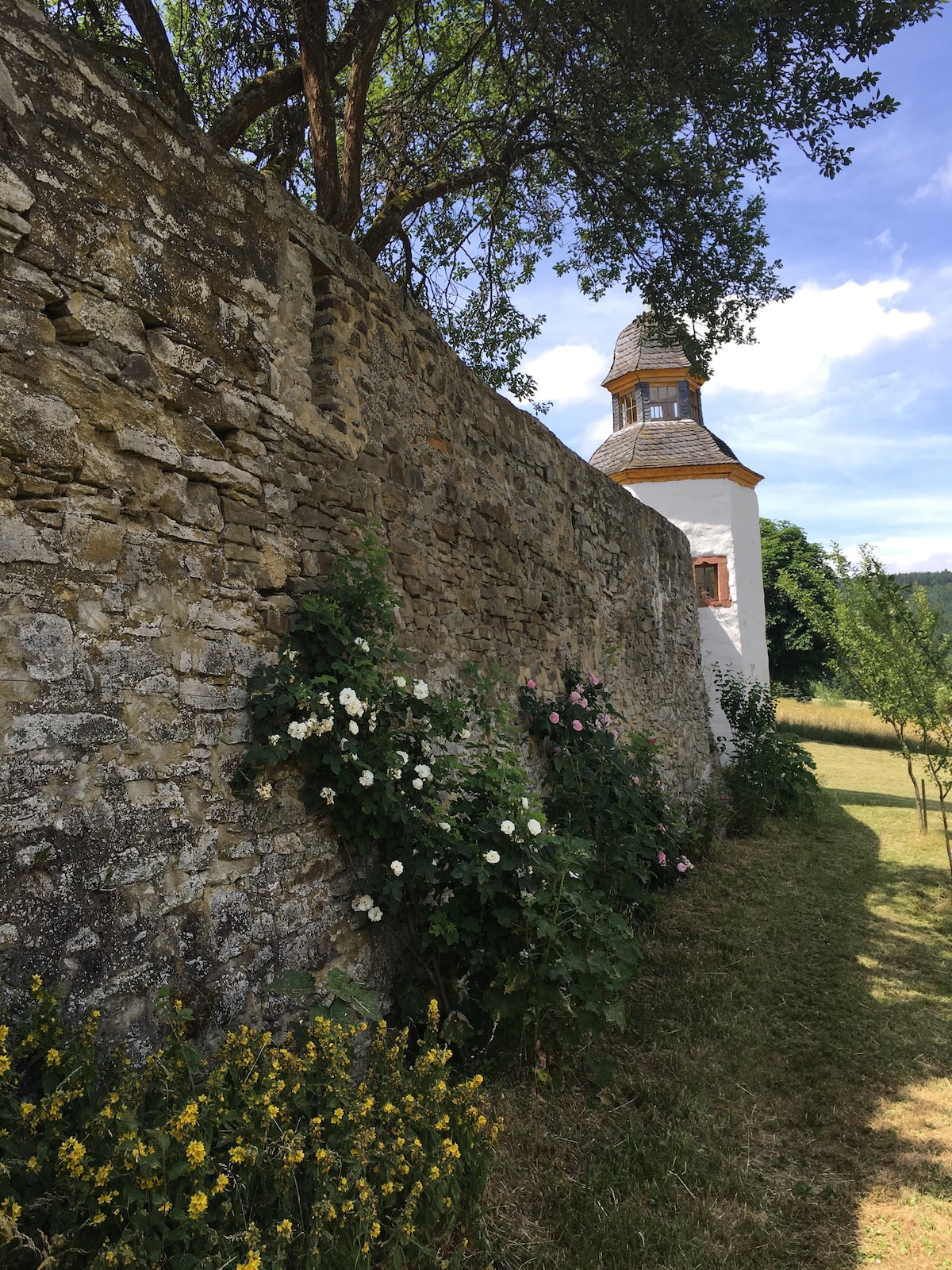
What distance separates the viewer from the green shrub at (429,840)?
307 cm

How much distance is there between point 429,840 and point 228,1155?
1.41 m

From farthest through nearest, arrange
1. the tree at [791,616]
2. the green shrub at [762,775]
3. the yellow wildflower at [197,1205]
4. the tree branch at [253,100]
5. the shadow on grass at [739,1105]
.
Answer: the tree at [791,616], the green shrub at [762,775], the tree branch at [253,100], the shadow on grass at [739,1105], the yellow wildflower at [197,1205]

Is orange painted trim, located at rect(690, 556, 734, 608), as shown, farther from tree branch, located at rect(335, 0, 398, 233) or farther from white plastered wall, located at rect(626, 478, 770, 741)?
tree branch, located at rect(335, 0, 398, 233)

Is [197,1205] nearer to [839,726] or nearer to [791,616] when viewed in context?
[839,726]

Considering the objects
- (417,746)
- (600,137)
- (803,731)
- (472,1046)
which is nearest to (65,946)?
(417,746)

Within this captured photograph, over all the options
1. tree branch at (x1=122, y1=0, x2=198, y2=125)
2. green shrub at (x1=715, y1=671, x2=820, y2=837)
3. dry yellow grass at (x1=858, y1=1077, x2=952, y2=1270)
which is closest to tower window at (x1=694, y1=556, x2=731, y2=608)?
green shrub at (x1=715, y1=671, x2=820, y2=837)

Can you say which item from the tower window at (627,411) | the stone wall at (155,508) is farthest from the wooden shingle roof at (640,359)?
the stone wall at (155,508)

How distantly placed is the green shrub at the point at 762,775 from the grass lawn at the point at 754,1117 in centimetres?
360

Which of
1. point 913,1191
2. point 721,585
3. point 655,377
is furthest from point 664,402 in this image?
point 913,1191

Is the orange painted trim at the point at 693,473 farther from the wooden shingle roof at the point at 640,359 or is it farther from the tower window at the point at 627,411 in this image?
the wooden shingle roof at the point at 640,359

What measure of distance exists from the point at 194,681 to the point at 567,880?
1852 mm

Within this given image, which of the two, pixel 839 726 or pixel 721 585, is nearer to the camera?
pixel 721 585

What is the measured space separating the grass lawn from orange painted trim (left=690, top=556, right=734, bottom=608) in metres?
9.69

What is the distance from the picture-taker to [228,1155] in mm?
2090
